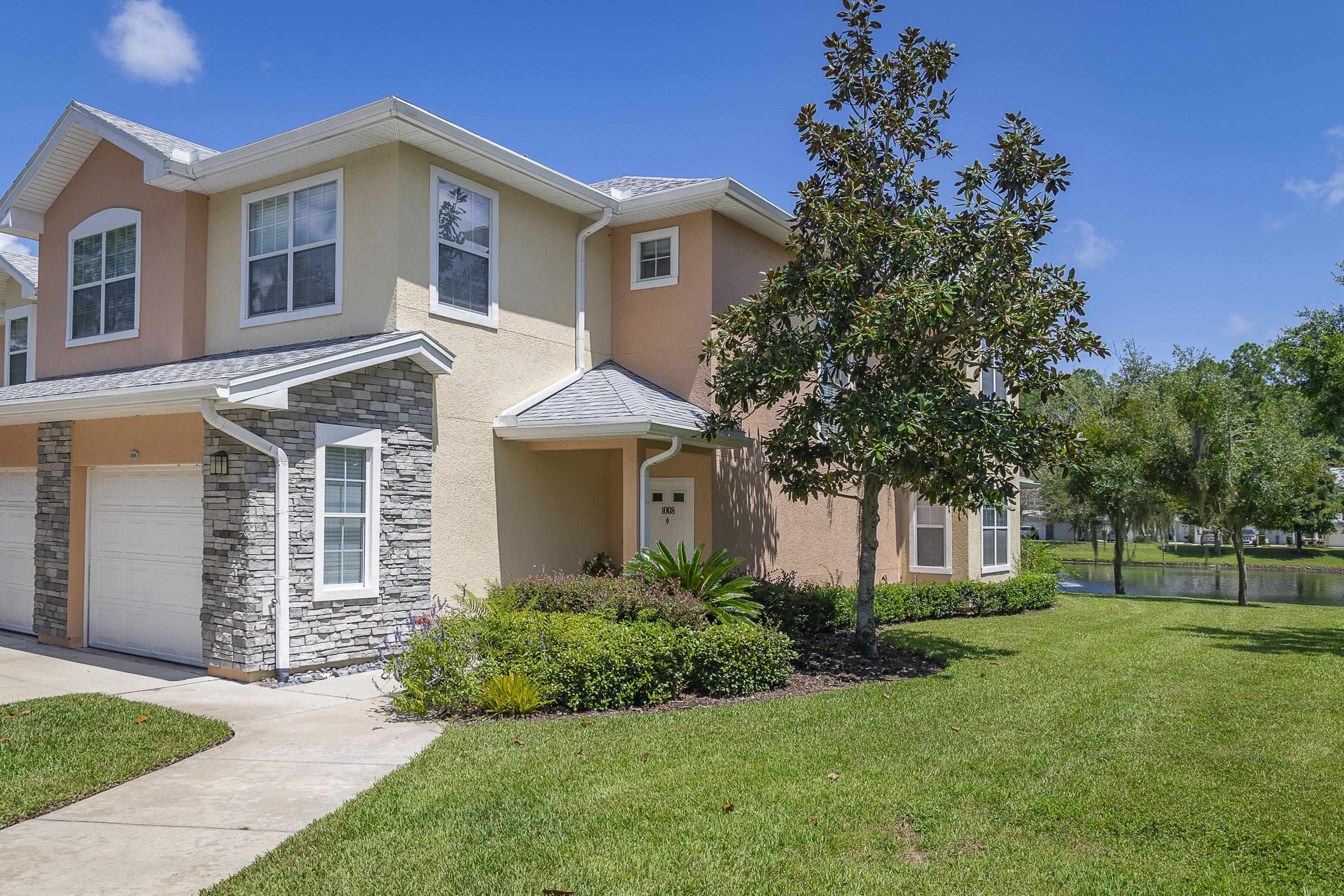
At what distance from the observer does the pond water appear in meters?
29.3

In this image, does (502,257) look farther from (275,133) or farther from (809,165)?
(809,165)

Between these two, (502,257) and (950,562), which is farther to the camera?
(950,562)

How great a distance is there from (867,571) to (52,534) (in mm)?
10734

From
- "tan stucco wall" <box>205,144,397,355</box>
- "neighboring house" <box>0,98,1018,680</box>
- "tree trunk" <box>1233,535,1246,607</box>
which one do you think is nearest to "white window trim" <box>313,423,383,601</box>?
"neighboring house" <box>0,98,1018,680</box>

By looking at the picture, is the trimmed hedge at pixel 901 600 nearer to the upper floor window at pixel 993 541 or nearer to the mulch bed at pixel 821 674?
the mulch bed at pixel 821 674

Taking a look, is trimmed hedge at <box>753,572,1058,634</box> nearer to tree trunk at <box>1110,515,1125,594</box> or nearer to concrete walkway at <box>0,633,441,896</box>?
concrete walkway at <box>0,633,441,896</box>

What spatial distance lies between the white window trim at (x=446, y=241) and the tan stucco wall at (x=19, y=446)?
634cm

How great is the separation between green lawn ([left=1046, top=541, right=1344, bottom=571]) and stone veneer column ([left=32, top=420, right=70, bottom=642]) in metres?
46.3

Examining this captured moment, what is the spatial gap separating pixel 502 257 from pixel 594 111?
435 cm

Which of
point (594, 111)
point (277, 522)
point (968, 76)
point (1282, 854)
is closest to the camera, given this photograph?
point (1282, 854)

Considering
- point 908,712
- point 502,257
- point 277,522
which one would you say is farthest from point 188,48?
point 908,712

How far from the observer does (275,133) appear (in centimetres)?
1086

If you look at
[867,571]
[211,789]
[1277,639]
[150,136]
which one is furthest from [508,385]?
[1277,639]

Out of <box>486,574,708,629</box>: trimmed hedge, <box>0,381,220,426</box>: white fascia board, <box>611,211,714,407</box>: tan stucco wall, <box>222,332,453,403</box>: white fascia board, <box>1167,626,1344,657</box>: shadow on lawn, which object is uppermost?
<box>611,211,714,407</box>: tan stucco wall
